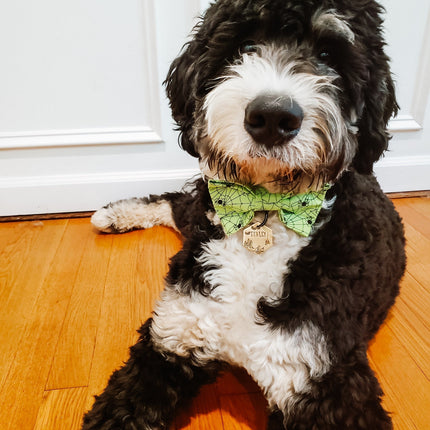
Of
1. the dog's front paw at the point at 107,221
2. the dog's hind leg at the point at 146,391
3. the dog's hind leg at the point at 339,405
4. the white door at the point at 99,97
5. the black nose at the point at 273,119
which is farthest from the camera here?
the dog's front paw at the point at 107,221

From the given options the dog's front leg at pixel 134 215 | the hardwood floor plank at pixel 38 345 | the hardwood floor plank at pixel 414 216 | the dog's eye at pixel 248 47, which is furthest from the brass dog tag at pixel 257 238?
the hardwood floor plank at pixel 414 216

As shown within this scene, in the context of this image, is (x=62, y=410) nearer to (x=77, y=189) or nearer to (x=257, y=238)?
(x=257, y=238)

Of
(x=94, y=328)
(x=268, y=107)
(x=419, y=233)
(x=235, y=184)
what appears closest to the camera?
(x=268, y=107)

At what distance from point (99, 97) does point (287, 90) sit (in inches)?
51.1

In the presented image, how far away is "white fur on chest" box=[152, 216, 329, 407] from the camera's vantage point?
904mm

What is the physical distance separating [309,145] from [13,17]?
1.50 m

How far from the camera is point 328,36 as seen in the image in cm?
87

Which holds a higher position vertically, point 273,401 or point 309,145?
point 309,145

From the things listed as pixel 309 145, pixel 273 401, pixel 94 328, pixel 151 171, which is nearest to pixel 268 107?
pixel 309 145

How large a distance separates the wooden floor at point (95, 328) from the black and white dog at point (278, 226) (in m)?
0.15

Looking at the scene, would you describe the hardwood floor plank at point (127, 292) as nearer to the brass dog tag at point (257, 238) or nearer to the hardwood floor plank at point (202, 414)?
the hardwood floor plank at point (202, 414)

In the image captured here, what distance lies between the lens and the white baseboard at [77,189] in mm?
2002

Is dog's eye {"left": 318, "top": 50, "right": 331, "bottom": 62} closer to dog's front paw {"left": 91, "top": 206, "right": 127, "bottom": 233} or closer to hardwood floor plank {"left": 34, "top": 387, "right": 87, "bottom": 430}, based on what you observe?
hardwood floor plank {"left": 34, "top": 387, "right": 87, "bottom": 430}

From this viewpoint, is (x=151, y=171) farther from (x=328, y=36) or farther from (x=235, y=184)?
(x=328, y=36)
